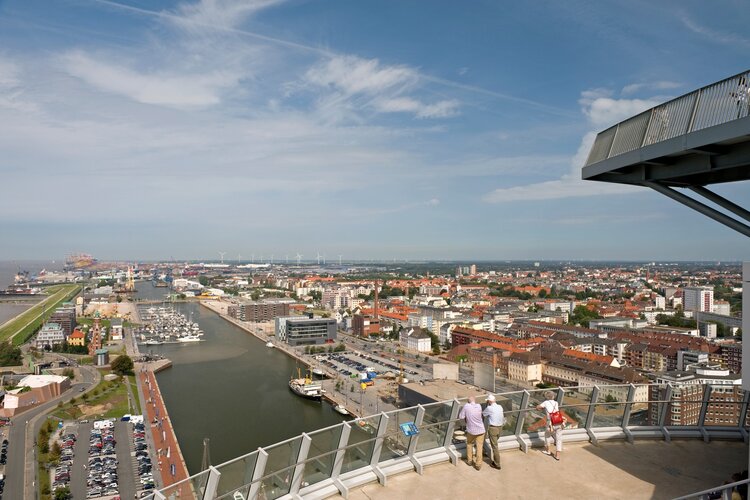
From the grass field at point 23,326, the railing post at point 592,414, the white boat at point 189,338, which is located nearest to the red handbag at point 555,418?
the railing post at point 592,414

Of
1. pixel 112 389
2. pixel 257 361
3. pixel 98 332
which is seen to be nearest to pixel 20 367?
pixel 98 332

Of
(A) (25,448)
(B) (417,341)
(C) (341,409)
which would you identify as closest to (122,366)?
(A) (25,448)

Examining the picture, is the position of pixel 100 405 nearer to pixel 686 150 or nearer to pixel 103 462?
pixel 103 462

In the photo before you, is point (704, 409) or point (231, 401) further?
point (231, 401)

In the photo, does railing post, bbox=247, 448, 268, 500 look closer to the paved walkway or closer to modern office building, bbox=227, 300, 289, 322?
the paved walkway

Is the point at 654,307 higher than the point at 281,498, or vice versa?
the point at 281,498

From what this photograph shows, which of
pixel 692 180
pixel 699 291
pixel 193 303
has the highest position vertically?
pixel 692 180

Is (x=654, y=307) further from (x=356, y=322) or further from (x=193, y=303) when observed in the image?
(x=193, y=303)
